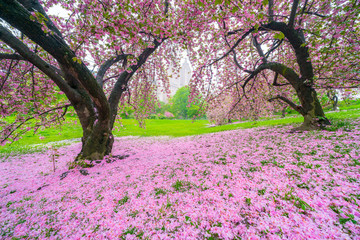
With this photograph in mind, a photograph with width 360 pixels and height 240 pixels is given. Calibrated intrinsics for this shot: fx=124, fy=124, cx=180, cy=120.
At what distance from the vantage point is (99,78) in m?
5.60

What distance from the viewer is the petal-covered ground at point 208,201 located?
1.80 meters

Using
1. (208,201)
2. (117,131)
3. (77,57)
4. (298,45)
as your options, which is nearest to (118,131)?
(117,131)

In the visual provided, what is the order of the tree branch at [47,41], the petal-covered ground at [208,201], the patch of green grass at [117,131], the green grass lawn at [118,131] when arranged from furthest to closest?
the green grass lawn at [118,131] → the patch of green grass at [117,131] → the tree branch at [47,41] → the petal-covered ground at [208,201]

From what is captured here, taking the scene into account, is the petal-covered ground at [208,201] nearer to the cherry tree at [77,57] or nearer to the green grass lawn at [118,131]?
the cherry tree at [77,57]

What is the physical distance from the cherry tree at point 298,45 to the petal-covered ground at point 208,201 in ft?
8.93

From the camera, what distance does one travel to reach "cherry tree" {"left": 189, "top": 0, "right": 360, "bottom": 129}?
3846 millimetres

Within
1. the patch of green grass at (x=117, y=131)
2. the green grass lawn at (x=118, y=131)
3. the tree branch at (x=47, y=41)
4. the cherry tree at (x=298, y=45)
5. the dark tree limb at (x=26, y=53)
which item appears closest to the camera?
the tree branch at (x=47, y=41)

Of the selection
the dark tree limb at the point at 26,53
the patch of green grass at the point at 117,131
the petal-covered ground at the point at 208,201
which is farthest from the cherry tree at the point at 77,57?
the petal-covered ground at the point at 208,201

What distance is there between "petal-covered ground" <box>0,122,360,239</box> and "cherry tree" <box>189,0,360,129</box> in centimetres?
272

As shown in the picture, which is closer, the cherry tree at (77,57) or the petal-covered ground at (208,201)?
the petal-covered ground at (208,201)

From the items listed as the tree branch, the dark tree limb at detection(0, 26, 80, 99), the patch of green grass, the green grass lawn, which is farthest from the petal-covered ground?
the dark tree limb at detection(0, 26, 80, 99)

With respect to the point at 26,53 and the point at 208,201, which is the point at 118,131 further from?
the point at 208,201

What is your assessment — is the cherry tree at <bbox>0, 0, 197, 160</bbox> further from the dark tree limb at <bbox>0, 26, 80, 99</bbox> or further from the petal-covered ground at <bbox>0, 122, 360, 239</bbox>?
the petal-covered ground at <bbox>0, 122, 360, 239</bbox>

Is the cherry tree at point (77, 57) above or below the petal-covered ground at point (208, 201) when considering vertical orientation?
above
